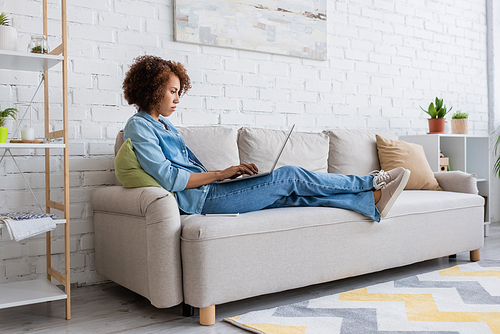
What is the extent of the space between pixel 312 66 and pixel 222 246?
1.94 m

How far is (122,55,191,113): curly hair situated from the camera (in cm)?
219

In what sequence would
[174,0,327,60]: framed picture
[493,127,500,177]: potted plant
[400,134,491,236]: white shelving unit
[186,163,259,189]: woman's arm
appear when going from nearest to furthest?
[186,163,259,189]: woman's arm
[174,0,327,60]: framed picture
[400,134,491,236]: white shelving unit
[493,127,500,177]: potted plant

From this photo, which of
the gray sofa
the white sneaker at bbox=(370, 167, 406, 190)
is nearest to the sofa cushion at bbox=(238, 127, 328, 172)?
the gray sofa

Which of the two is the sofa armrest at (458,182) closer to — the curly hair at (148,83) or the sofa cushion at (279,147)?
the sofa cushion at (279,147)

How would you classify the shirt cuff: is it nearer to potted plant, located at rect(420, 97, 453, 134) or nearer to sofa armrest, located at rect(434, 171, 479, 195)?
sofa armrest, located at rect(434, 171, 479, 195)

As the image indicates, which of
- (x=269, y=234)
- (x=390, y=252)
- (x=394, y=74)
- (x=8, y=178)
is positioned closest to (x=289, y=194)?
(x=269, y=234)

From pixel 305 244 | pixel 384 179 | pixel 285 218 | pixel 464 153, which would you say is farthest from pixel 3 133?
pixel 464 153

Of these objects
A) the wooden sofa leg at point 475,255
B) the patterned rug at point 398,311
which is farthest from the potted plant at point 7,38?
the wooden sofa leg at point 475,255

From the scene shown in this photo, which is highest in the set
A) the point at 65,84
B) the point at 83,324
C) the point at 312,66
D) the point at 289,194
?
the point at 312,66

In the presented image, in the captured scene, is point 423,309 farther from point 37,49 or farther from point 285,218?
point 37,49

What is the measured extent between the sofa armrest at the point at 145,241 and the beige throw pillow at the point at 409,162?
1.74 metres

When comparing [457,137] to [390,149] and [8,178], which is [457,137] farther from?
[8,178]

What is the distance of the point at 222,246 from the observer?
1.81 metres

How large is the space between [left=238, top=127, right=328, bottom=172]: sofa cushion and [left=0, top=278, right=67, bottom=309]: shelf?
1.17m
